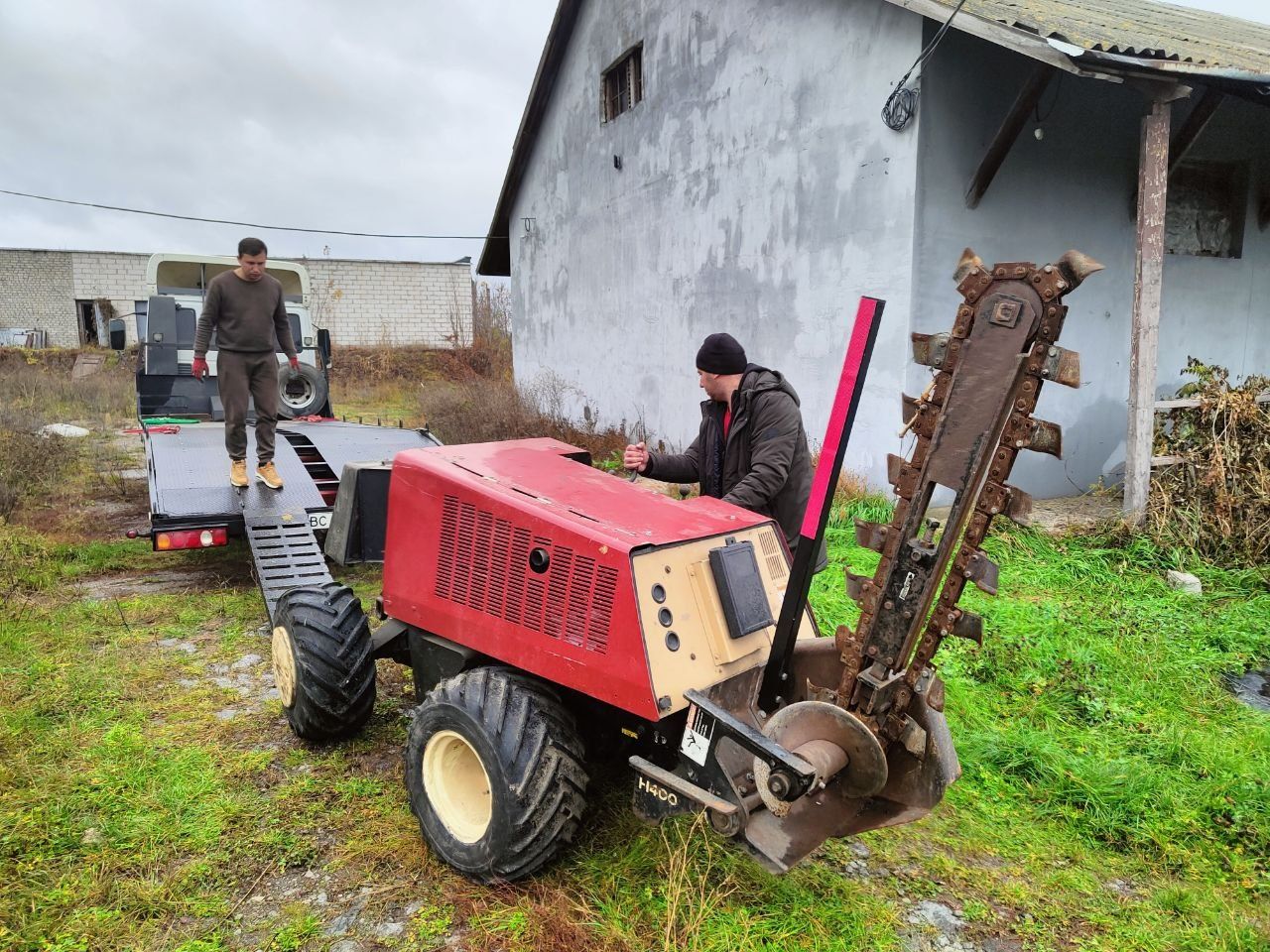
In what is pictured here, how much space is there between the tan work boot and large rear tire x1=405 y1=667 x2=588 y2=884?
3467 mm

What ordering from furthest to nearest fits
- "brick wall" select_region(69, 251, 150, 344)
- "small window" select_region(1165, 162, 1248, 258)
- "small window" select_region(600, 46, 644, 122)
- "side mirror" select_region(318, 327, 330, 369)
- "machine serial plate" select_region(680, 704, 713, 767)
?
"brick wall" select_region(69, 251, 150, 344) < "small window" select_region(600, 46, 644, 122) < "side mirror" select_region(318, 327, 330, 369) < "small window" select_region(1165, 162, 1248, 258) < "machine serial plate" select_region(680, 704, 713, 767)

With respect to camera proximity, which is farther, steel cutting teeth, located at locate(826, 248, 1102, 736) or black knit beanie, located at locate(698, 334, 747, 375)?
black knit beanie, located at locate(698, 334, 747, 375)

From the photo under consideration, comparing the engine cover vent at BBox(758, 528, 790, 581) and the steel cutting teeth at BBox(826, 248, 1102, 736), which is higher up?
the steel cutting teeth at BBox(826, 248, 1102, 736)

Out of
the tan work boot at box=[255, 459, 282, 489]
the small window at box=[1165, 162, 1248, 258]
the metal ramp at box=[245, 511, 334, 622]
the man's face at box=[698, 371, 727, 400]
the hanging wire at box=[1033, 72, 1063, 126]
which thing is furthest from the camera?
the small window at box=[1165, 162, 1248, 258]

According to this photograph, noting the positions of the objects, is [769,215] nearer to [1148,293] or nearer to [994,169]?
[994,169]

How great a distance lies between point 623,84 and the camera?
11.8m

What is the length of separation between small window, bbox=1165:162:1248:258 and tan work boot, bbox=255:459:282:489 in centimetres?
846

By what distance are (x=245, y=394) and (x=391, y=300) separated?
21385mm

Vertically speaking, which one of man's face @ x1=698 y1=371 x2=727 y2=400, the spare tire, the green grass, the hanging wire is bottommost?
the green grass

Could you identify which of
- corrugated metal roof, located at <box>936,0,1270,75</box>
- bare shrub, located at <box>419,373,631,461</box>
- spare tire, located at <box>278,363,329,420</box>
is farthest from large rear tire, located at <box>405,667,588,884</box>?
bare shrub, located at <box>419,373,631,461</box>

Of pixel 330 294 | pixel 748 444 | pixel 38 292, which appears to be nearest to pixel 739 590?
pixel 748 444

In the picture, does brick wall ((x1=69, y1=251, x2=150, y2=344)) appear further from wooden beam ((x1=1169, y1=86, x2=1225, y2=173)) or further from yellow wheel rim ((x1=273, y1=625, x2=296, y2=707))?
wooden beam ((x1=1169, y1=86, x2=1225, y2=173))

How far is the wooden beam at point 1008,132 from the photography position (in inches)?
233

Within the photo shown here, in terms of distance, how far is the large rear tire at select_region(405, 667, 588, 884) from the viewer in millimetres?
2395
